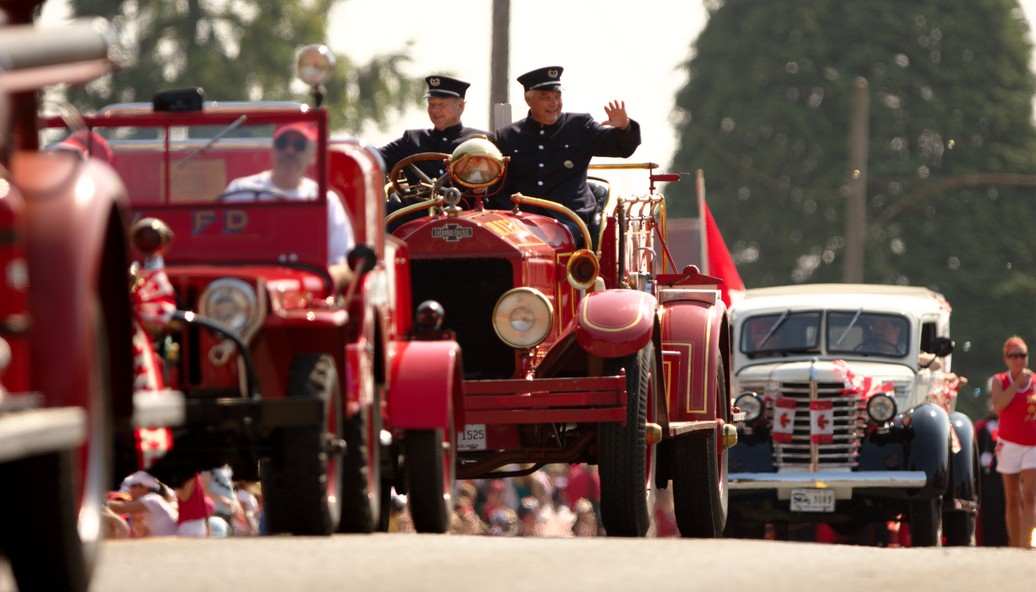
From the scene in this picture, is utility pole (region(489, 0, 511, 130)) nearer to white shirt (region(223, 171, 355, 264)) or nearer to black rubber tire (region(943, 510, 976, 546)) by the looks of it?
black rubber tire (region(943, 510, 976, 546))

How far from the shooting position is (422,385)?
10680mm

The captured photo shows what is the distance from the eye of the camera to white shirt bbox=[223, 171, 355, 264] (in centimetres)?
1052

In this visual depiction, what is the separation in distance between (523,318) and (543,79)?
→ 75.8 inches

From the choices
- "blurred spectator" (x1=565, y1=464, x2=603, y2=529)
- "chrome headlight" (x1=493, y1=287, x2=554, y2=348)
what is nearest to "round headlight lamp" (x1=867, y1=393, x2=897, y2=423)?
"chrome headlight" (x1=493, y1=287, x2=554, y2=348)

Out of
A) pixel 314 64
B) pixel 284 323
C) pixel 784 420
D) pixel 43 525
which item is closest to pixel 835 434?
pixel 784 420

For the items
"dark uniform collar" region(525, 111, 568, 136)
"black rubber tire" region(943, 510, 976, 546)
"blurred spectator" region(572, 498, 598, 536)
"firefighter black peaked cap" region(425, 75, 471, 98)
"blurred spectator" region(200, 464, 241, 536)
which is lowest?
"blurred spectator" region(572, 498, 598, 536)

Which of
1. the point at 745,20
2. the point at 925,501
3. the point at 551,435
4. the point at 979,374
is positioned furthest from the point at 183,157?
the point at 745,20

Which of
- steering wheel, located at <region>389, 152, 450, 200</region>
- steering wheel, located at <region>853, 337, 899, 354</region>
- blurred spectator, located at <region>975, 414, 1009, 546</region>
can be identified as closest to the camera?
steering wheel, located at <region>389, 152, 450, 200</region>

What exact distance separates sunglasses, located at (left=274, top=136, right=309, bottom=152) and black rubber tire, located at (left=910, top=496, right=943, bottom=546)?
8.93 m

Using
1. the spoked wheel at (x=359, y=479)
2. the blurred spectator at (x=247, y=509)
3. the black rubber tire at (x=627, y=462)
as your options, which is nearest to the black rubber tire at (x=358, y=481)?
the spoked wheel at (x=359, y=479)

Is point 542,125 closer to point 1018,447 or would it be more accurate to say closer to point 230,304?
point 230,304

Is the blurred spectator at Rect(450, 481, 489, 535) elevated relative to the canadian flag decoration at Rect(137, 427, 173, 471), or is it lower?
lower

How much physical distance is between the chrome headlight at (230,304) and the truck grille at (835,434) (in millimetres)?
10250

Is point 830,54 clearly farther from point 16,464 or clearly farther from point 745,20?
point 16,464
